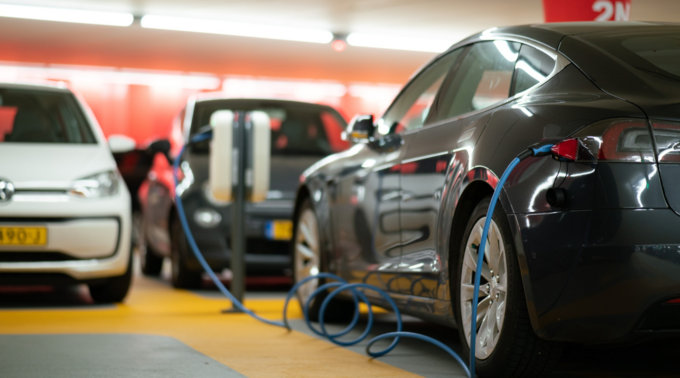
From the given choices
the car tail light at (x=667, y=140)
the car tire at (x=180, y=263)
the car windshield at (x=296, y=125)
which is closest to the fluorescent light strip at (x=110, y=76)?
the car windshield at (x=296, y=125)

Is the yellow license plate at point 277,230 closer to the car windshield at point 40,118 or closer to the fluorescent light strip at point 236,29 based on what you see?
the car windshield at point 40,118

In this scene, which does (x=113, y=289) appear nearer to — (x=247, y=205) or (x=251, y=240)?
(x=251, y=240)

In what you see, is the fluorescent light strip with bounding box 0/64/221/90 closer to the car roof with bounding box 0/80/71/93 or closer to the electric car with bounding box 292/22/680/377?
the car roof with bounding box 0/80/71/93

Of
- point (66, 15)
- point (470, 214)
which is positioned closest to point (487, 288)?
point (470, 214)

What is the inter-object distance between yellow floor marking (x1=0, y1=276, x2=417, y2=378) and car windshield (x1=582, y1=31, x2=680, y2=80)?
1523mm

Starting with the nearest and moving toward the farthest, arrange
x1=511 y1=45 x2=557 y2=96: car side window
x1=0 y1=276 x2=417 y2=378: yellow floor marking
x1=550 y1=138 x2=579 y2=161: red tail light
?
1. x1=550 y1=138 x2=579 y2=161: red tail light
2. x1=511 y1=45 x2=557 y2=96: car side window
3. x1=0 y1=276 x2=417 y2=378: yellow floor marking

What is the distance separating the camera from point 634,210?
9.68 ft

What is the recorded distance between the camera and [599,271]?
9.79 ft

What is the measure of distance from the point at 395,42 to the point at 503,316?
11.3m

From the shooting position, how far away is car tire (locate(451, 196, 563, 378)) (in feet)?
10.8

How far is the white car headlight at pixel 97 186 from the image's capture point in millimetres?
6496

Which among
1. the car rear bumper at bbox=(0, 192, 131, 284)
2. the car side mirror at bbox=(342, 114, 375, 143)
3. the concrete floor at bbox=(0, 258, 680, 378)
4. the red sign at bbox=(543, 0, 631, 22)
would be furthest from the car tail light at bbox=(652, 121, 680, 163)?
the car rear bumper at bbox=(0, 192, 131, 284)

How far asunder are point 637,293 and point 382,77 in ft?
50.8

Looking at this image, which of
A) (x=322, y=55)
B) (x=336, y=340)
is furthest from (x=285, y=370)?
(x=322, y=55)
